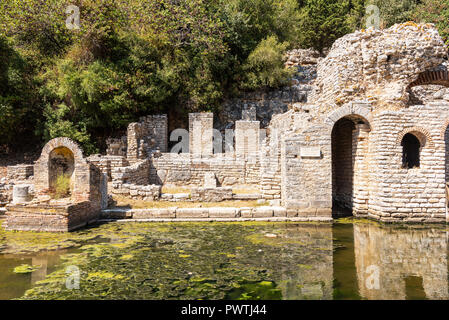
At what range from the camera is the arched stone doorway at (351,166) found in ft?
30.5

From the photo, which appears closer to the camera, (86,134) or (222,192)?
(222,192)

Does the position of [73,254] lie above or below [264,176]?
below

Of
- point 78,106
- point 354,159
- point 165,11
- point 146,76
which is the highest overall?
point 165,11

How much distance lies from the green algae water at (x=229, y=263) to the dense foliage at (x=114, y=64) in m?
12.1

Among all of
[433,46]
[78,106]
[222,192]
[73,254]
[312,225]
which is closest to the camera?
[73,254]

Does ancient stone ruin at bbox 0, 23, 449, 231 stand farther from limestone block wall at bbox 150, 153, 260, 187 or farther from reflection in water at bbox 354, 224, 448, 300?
reflection in water at bbox 354, 224, 448, 300

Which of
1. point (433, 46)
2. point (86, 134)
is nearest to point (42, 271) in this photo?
point (433, 46)

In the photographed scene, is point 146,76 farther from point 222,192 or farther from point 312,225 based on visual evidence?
point 312,225

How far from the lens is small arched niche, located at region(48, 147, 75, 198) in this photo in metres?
10.6

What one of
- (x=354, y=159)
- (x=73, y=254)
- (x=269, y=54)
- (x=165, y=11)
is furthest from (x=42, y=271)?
(x=269, y=54)

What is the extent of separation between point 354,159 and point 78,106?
55.2 feet

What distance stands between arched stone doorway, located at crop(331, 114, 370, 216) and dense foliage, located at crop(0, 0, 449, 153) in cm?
1029
